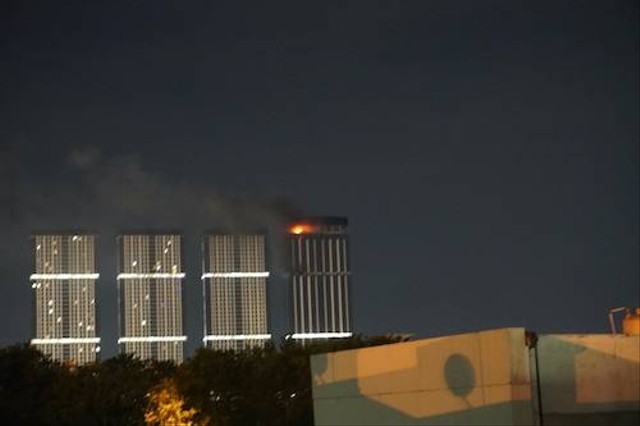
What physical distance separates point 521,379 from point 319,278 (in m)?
158

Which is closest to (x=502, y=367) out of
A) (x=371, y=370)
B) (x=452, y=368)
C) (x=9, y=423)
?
(x=452, y=368)

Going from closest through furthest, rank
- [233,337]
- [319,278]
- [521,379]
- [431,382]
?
[521,379] < [431,382] < [233,337] < [319,278]

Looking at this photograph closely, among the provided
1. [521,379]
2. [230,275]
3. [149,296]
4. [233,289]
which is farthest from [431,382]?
[233,289]

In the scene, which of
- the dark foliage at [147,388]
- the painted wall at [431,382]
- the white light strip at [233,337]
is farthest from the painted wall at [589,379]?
the white light strip at [233,337]

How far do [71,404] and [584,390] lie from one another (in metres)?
29.0

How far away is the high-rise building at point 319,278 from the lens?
17475 cm

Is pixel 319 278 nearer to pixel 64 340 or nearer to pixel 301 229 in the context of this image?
pixel 301 229

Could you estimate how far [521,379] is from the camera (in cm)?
2173

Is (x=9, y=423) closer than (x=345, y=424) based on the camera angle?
No

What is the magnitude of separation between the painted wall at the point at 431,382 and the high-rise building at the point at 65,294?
145 m

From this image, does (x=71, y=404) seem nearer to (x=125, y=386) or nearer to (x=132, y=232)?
(x=125, y=386)

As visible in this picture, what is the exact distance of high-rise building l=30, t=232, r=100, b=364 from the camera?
17250cm

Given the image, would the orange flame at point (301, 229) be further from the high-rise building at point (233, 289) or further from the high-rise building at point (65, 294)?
the high-rise building at point (65, 294)

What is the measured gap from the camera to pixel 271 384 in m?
51.1
